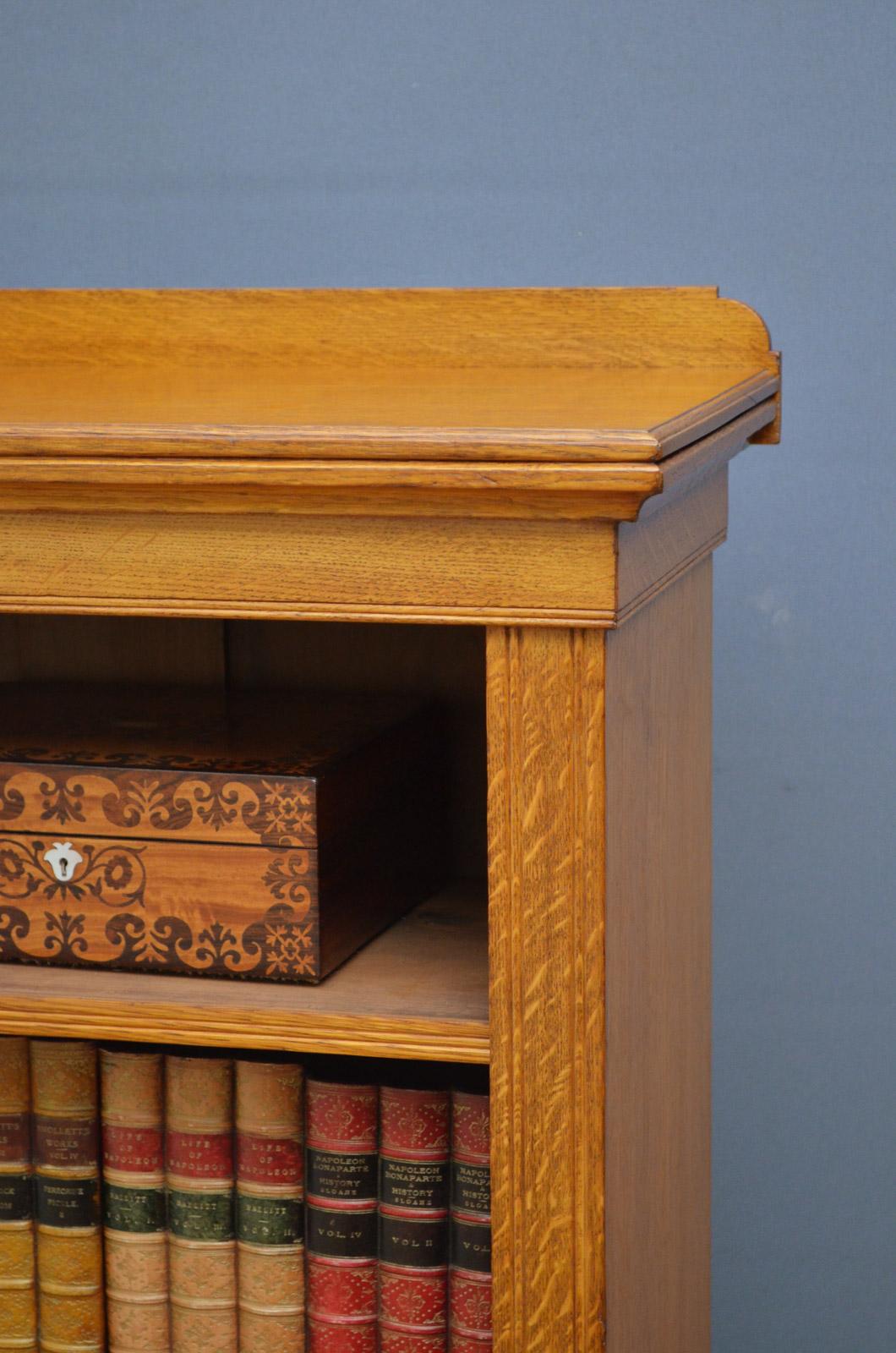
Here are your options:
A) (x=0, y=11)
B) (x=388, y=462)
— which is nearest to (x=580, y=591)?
(x=388, y=462)

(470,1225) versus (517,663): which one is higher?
(517,663)

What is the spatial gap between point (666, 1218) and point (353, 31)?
3.48 feet

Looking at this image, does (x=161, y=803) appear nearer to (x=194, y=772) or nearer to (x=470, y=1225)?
→ (x=194, y=772)

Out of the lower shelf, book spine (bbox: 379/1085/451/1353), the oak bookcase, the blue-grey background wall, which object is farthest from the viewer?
the blue-grey background wall

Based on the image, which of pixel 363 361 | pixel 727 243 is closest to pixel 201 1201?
pixel 363 361

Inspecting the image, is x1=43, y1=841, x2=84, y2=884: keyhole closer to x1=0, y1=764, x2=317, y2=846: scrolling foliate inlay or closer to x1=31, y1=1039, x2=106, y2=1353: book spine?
x1=0, y1=764, x2=317, y2=846: scrolling foliate inlay

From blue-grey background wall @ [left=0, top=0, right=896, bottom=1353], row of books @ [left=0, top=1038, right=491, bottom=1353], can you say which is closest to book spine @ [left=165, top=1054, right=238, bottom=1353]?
row of books @ [left=0, top=1038, right=491, bottom=1353]

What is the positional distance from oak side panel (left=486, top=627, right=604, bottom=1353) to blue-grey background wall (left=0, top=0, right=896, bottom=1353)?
0.71 meters

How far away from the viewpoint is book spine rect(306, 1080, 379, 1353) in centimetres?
114

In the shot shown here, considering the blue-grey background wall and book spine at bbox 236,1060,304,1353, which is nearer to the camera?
book spine at bbox 236,1060,304,1353

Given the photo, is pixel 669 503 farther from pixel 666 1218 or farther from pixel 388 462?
pixel 666 1218

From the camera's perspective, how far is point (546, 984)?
3.18 feet

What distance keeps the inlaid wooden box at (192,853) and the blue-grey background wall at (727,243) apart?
58cm

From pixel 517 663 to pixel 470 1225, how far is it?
1.31 ft
